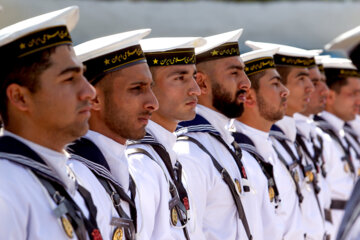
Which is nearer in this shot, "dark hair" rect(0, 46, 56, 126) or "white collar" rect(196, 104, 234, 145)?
"dark hair" rect(0, 46, 56, 126)

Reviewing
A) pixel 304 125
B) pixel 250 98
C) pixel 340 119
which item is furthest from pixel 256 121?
pixel 340 119

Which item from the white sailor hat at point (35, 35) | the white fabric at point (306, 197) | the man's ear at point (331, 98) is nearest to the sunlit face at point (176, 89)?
the white sailor hat at point (35, 35)

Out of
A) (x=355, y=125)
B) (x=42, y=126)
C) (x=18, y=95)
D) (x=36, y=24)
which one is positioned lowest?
(x=355, y=125)

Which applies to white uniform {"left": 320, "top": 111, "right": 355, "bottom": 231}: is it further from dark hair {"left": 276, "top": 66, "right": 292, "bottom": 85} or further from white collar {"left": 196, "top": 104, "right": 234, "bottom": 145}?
white collar {"left": 196, "top": 104, "right": 234, "bottom": 145}

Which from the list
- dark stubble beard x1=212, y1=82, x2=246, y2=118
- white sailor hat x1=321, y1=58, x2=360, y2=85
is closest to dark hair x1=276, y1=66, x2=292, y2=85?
dark stubble beard x1=212, y1=82, x2=246, y2=118

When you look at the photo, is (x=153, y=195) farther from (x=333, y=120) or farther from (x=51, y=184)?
(x=333, y=120)

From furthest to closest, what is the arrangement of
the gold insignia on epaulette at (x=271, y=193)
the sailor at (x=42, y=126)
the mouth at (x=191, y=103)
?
the gold insignia on epaulette at (x=271, y=193), the mouth at (x=191, y=103), the sailor at (x=42, y=126)

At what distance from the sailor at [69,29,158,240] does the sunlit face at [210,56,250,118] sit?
4.14 feet

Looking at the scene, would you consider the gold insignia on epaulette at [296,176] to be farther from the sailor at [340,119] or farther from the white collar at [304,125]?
the sailor at [340,119]

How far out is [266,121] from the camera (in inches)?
229

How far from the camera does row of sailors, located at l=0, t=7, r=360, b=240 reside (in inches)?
119

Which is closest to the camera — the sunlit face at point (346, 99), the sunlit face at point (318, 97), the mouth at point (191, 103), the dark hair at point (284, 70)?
the mouth at point (191, 103)

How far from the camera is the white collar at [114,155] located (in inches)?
146

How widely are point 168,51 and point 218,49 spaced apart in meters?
0.74
